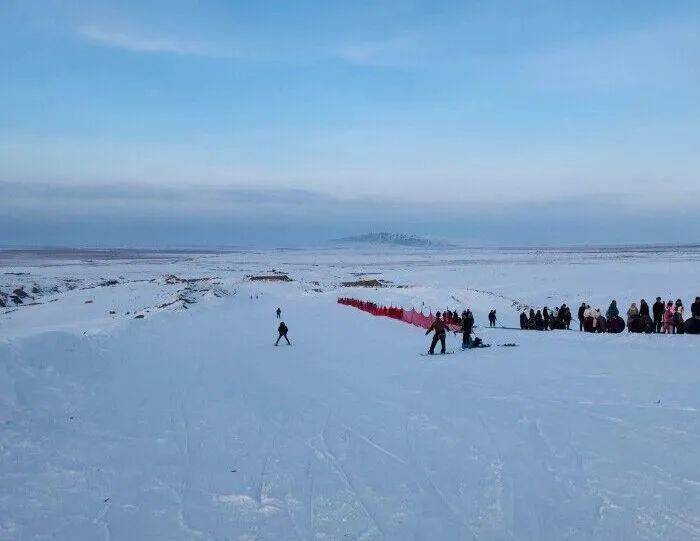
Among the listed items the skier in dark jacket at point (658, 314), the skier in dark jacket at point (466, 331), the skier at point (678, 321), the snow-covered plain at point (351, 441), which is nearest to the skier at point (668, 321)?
the skier at point (678, 321)

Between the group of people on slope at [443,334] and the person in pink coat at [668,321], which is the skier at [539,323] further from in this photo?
the person in pink coat at [668,321]

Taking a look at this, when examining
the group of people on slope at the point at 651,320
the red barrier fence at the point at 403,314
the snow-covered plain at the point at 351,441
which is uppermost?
the group of people on slope at the point at 651,320

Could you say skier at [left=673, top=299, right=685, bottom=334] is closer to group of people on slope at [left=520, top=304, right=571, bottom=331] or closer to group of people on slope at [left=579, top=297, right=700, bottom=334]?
group of people on slope at [left=579, top=297, right=700, bottom=334]

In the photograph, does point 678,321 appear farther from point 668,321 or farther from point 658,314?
point 658,314

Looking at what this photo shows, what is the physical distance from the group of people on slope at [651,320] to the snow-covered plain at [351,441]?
4.61 ft

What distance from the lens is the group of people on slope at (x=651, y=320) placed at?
717 inches

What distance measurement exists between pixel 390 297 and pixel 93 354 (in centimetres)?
3025

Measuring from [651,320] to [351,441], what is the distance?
583 inches

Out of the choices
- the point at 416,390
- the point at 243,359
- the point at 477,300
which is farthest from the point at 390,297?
the point at 416,390

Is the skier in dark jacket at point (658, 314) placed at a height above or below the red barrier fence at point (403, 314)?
above

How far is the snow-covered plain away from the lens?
620 centimetres

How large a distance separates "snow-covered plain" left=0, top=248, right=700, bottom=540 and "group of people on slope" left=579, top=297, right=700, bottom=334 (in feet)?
4.61

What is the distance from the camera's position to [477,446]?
27.3 ft

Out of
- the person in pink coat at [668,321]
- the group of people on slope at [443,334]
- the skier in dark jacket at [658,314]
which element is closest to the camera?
the group of people on slope at [443,334]
